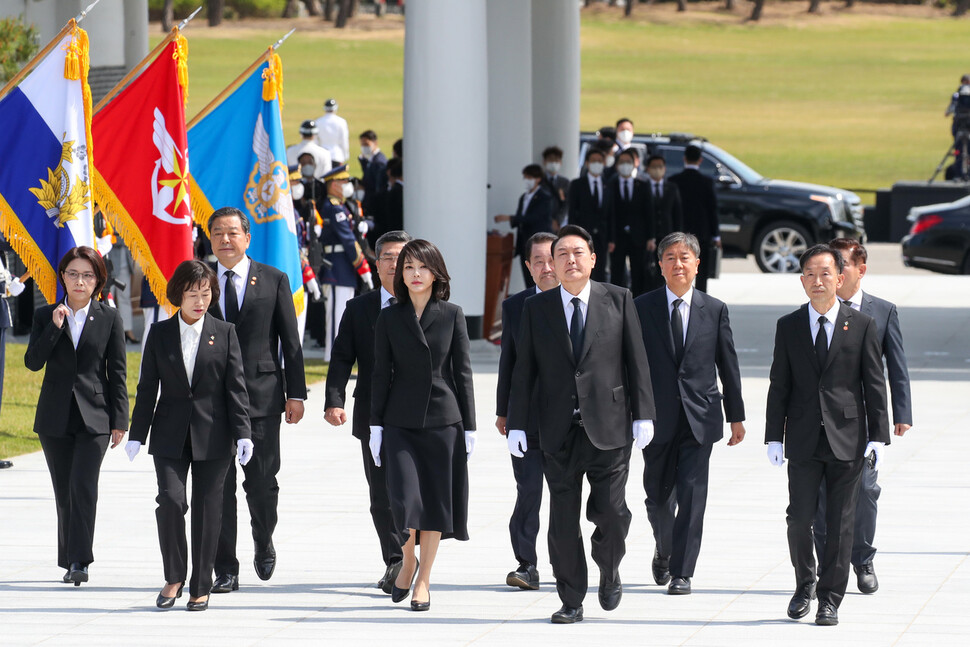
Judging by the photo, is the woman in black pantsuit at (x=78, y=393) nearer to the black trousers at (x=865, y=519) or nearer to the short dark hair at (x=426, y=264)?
the short dark hair at (x=426, y=264)

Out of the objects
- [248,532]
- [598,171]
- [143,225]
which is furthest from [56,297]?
[598,171]

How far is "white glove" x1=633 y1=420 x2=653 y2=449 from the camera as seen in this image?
813 cm

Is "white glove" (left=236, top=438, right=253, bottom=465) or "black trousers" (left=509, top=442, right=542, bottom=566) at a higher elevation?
"white glove" (left=236, top=438, right=253, bottom=465)

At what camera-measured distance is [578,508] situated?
8.12 metres

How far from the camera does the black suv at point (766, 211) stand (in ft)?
93.7

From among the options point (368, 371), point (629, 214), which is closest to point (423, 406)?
point (368, 371)

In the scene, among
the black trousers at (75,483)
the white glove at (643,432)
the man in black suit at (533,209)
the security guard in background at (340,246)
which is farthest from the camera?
the man in black suit at (533,209)

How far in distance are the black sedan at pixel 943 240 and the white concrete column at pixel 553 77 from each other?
5.32 metres

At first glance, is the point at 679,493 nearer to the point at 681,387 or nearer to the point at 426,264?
the point at 681,387

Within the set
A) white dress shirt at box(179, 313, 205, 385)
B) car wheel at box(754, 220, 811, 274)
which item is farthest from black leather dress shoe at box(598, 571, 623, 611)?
car wheel at box(754, 220, 811, 274)

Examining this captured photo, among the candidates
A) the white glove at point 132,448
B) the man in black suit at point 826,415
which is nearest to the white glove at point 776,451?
the man in black suit at point 826,415

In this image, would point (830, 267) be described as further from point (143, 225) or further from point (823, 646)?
point (143, 225)

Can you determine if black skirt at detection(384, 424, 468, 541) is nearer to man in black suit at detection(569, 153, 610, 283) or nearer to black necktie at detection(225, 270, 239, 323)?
black necktie at detection(225, 270, 239, 323)

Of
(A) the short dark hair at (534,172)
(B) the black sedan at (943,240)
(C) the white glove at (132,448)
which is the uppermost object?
(C) the white glove at (132,448)
